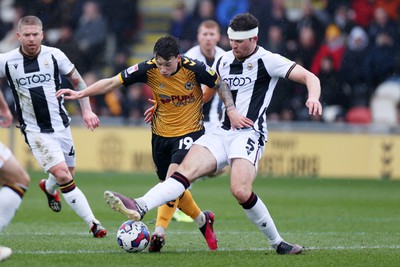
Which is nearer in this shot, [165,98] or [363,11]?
[165,98]

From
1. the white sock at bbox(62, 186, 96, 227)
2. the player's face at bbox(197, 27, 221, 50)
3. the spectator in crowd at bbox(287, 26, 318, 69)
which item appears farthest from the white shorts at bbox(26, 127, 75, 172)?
the spectator in crowd at bbox(287, 26, 318, 69)

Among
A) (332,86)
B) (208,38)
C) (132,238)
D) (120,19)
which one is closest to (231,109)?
(132,238)

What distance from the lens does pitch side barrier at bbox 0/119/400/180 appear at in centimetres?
1939

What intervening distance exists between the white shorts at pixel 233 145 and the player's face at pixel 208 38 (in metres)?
4.32

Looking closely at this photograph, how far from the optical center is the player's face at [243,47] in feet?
29.3

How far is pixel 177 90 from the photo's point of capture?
912 cm

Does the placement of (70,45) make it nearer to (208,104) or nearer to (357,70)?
(357,70)

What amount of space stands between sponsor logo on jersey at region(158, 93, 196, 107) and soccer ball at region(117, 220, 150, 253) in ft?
4.39

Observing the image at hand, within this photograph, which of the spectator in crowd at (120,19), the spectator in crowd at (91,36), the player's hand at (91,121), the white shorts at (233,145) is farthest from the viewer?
the spectator in crowd at (120,19)

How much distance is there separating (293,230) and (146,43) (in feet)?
43.8

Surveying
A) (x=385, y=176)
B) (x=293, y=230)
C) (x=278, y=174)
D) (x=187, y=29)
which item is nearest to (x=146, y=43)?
(x=187, y=29)

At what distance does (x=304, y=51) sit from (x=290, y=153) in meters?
2.51

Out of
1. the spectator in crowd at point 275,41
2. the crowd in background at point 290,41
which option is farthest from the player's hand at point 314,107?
the spectator in crowd at point 275,41

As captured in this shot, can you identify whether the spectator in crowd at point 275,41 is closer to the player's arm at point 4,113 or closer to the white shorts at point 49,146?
the white shorts at point 49,146
